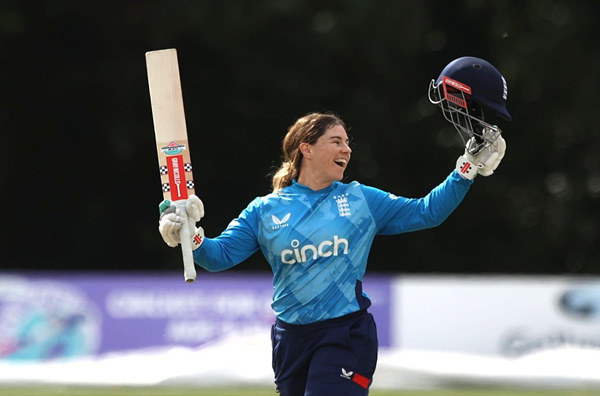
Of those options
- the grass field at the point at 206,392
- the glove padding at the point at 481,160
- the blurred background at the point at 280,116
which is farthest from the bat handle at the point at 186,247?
the blurred background at the point at 280,116

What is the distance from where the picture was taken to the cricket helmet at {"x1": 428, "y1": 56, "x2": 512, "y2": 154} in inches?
163

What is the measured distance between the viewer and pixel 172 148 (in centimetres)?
423

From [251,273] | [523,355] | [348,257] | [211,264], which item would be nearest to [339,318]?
[348,257]

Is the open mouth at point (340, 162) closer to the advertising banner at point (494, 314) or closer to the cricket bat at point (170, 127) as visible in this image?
the cricket bat at point (170, 127)

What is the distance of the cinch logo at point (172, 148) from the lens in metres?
4.22

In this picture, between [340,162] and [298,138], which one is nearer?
[340,162]

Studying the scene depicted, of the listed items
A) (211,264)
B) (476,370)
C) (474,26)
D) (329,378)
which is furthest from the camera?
(474,26)

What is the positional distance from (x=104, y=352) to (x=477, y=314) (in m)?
3.33

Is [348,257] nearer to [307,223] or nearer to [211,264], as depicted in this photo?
[307,223]

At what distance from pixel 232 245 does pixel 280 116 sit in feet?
35.2

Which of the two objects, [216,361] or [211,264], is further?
[216,361]

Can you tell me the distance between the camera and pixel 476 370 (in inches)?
334

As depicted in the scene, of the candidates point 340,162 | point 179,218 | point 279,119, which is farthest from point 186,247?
point 279,119

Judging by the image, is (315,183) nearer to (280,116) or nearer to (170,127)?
(170,127)
